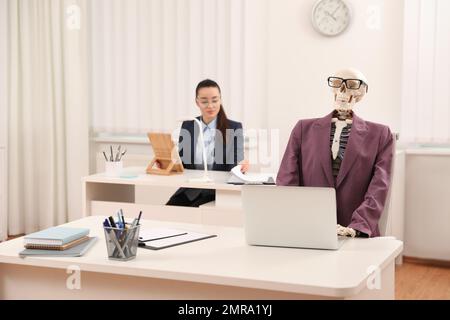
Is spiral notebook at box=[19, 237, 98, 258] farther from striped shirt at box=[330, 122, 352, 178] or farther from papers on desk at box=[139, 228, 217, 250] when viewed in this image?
striped shirt at box=[330, 122, 352, 178]

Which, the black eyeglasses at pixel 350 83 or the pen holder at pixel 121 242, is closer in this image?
the pen holder at pixel 121 242

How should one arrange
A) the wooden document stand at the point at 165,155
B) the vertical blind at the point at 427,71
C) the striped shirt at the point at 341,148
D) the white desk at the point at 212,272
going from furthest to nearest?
1. the vertical blind at the point at 427,71
2. the wooden document stand at the point at 165,155
3. the striped shirt at the point at 341,148
4. the white desk at the point at 212,272

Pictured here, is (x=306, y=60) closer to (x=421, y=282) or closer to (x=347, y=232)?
(x=421, y=282)

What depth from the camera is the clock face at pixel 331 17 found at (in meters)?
5.07

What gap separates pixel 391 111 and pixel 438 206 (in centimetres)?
78

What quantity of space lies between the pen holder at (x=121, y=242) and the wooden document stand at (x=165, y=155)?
7.06 feet

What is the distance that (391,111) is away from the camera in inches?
197

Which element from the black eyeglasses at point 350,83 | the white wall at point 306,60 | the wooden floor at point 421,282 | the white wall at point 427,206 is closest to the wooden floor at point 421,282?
the wooden floor at point 421,282

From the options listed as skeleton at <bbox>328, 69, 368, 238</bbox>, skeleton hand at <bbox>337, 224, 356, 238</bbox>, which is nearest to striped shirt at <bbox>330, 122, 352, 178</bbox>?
skeleton at <bbox>328, 69, 368, 238</bbox>

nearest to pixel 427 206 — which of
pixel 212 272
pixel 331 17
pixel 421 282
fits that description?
pixel 421 282

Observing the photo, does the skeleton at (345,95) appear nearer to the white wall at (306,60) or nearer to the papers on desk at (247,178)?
the papers on desk at (247,178)

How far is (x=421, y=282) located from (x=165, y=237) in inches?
102

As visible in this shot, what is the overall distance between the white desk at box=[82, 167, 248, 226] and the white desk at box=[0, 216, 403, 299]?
5.03 ft

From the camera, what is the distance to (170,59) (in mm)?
5617
